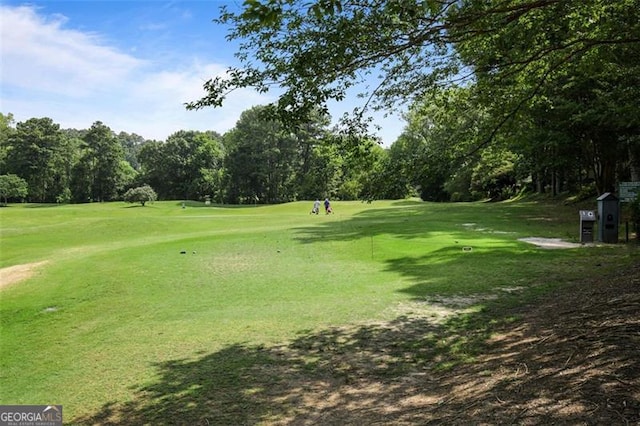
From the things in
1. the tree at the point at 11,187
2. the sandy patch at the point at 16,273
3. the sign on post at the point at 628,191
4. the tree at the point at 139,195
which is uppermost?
the tree at the point at 11,187

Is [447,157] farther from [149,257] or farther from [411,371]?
[149,257]

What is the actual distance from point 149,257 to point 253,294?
6.83 meters

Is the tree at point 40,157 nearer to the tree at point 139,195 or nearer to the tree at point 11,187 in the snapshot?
the tree at point 11,187

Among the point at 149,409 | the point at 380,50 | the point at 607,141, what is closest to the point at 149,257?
the point at 149,409

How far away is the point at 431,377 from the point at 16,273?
1363cm

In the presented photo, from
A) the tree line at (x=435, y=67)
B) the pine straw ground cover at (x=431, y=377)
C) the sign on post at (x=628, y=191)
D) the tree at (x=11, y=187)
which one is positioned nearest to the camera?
the pine straw ground cover at (x=431, y=377)

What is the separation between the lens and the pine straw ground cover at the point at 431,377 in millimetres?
3949

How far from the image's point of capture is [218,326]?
26.3 ft

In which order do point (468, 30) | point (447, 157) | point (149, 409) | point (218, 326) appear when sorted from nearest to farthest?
1. point (149, 409)
2. point (468, 30)
3. point (447, 157)
4. point (218, 326)

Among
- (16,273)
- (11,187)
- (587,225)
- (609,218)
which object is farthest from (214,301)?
(11,187)

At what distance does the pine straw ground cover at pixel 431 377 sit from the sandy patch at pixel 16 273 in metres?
9.50

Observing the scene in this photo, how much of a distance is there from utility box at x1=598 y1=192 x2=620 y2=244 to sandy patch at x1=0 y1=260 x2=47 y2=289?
57.3ft

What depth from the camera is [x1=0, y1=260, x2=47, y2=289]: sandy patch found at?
43.1 feet

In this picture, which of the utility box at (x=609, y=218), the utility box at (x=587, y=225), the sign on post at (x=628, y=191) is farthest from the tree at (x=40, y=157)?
the sign on post at (x=628, y=191)
